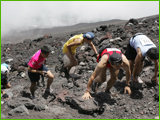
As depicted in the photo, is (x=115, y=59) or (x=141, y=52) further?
(x=141, y=52)

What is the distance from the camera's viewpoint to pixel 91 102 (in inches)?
130

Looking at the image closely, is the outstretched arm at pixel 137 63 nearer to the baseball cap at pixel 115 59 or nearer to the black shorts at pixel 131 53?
the black shorts at pixel 131 53

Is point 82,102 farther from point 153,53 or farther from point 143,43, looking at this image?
point 143,43

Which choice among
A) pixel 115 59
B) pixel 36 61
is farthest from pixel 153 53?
pixel 36 61

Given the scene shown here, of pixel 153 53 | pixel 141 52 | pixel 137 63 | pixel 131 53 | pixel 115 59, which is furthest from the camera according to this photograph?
pixel 131 53

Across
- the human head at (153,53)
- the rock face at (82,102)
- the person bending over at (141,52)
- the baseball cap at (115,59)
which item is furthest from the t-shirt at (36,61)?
the human head at (153,53)

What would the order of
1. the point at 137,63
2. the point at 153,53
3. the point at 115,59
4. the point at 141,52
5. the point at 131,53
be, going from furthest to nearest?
the point at 131,53
the point at 137,63
the point at 141,52
the point at 153,53
the point at 115,59

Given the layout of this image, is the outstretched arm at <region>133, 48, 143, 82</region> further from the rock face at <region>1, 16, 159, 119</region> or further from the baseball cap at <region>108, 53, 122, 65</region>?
the baseball cap at <region>108, 53, 122, 65</region>

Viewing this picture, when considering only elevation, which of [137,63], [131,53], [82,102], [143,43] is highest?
[143,43]

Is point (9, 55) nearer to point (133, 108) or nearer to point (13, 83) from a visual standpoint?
point (13, 83)

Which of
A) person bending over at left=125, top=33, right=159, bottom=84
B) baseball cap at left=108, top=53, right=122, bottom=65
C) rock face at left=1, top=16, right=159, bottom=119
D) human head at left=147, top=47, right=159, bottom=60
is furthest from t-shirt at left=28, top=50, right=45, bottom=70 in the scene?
human head at left=147, top=47, right=159, bottom=60

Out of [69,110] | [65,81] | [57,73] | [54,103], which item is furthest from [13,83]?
[69,110]

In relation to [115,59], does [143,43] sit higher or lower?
higher

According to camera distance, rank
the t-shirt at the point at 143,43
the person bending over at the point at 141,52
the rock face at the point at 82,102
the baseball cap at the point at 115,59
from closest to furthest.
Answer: the baseball cap at the point at 115,59 < the rock face at the point at 82,102 < the person bending over at the point at 141,52 < the t-shirt at the point at 143,43
